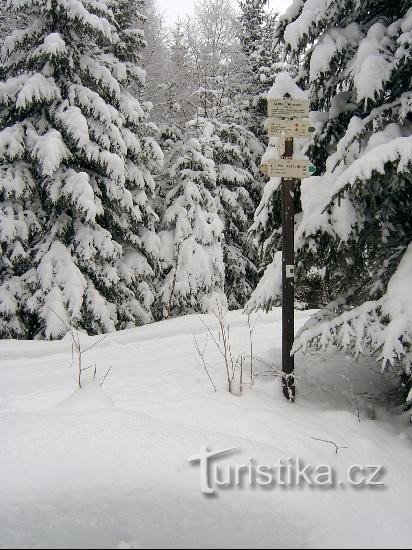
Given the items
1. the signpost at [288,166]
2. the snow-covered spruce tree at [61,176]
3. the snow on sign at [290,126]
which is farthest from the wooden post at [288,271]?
the snow-covered spruce tree at [61,176]

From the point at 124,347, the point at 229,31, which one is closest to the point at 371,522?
the point at 124,347

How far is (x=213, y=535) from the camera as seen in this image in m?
2.23

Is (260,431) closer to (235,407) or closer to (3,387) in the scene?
(235,407)

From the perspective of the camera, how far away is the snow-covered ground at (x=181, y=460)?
7.50ft

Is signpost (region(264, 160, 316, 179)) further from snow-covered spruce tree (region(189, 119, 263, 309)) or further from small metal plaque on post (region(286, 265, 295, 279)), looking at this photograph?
snow-covered spruce tree (region(189, 119, 263, 309))

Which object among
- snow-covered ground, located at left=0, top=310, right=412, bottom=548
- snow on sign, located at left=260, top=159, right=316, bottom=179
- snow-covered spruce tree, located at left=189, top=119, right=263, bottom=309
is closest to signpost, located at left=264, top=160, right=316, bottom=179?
snow on sign, located at left=260, top=159, right=316, bottom=179

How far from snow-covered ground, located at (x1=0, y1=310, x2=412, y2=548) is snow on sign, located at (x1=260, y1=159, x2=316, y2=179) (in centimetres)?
241

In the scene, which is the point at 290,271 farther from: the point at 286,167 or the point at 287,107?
the point at 287,107

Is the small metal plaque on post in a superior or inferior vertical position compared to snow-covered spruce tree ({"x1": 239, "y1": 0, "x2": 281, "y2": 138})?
inferior

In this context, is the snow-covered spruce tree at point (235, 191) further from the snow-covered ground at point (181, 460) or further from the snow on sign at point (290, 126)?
the snow on sign at point (290, 126)

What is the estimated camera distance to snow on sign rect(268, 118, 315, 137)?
465 centimetres

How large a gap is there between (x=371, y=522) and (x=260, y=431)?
1.21 meters

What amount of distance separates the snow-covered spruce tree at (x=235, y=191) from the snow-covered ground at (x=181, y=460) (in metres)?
10.8

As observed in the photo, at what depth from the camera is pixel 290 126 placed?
466cm
